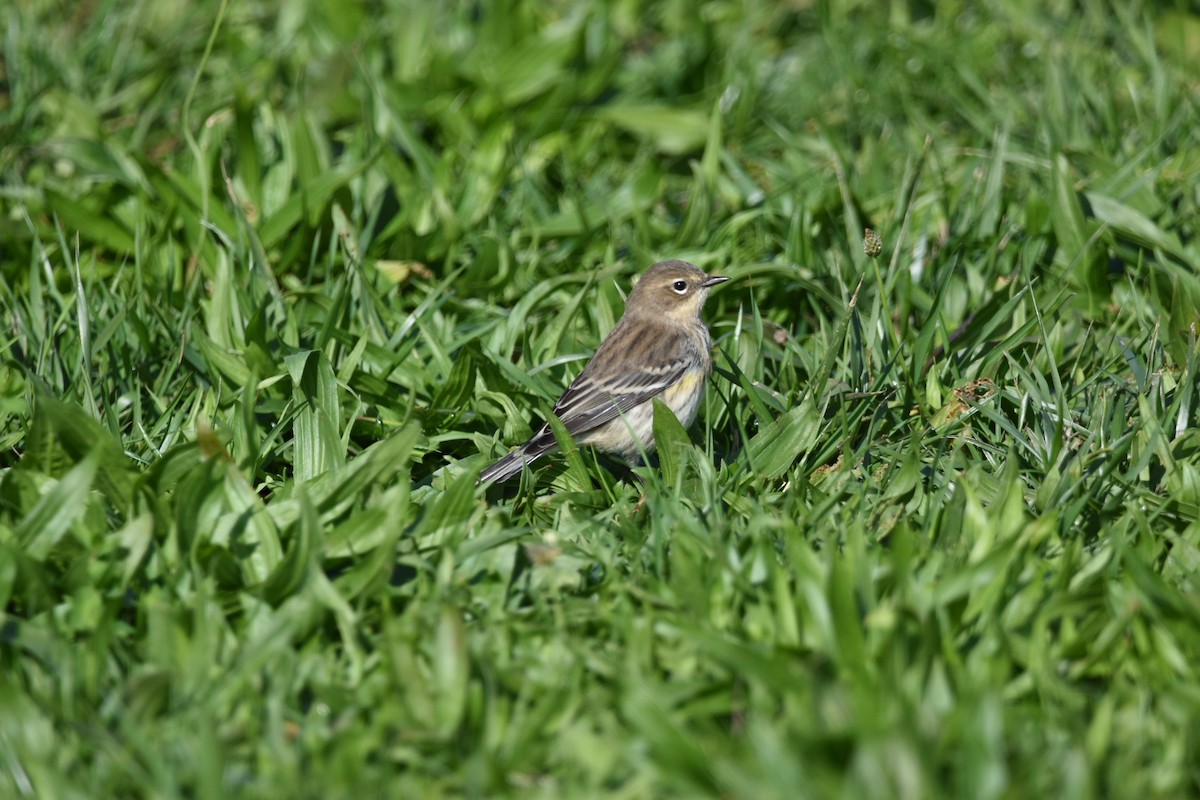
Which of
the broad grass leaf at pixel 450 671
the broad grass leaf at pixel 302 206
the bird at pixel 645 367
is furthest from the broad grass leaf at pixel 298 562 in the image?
the broad grass leaf at pixel 302 206

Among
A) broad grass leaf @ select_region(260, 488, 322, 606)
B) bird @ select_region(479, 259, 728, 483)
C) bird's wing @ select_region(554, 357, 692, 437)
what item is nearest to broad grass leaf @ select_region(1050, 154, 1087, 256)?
bird @ select_region(479, 259, 728, 483)

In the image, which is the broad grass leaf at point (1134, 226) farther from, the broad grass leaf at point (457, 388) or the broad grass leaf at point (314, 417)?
the broad grass leaf at point (314, 417)

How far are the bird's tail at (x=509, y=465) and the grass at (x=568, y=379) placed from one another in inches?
3.3

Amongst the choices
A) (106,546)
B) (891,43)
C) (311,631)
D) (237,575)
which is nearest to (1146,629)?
(311,631)

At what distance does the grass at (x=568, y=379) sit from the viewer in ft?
10.5

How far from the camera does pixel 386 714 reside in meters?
3.29

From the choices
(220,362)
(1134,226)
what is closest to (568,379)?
(220,362)

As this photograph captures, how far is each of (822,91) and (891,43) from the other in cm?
59

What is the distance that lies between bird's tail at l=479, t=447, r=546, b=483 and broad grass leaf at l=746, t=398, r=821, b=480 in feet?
2.60

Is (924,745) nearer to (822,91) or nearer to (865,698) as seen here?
(865,698)

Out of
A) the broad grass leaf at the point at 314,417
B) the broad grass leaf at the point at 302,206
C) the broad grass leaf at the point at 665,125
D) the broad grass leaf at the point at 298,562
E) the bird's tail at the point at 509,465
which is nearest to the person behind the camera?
the broad grass leaf at the point at 298,562

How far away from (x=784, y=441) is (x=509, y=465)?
3.30ft

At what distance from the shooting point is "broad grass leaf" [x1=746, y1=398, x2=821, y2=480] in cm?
464

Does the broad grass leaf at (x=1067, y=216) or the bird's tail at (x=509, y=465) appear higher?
the bird's tail at (x=509, y=465)
